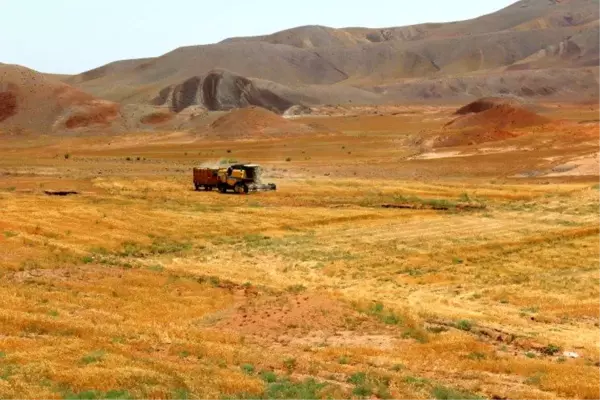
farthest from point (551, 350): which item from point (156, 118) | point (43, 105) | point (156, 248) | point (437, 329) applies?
point (43, 105)

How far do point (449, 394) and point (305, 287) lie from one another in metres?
12.8

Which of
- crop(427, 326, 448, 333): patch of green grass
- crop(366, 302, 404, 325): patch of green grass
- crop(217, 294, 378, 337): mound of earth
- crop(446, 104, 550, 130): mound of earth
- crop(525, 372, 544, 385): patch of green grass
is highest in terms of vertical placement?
crop(446, 104, 550, 130): mound of earth

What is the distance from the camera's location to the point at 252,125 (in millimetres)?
108250

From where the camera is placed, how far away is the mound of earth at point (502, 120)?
93.2m

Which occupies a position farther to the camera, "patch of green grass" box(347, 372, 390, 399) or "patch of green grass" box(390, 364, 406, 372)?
"patch of green grass" box(390, 364, 406, 372)

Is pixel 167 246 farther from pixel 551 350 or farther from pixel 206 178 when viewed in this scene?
pixel 206 178

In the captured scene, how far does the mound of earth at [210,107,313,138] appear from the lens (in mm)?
105750

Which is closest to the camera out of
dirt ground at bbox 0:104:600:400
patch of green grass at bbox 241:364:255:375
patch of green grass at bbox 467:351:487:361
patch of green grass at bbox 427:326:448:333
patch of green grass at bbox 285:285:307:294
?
dirt ground at bbox 0:104:600:400

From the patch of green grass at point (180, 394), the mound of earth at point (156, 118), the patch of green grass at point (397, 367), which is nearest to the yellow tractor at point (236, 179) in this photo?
the patch of green grass at point (397, 367)

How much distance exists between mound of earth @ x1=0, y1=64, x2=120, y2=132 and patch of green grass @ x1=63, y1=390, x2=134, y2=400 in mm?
108347

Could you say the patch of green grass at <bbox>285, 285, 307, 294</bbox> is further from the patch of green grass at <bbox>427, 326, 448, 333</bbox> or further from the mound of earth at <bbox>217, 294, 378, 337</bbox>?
the patch of green grass at <bbox>427, 326, 448, 333</bbox>

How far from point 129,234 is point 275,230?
7101 mm

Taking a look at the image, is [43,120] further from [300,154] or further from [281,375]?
[281,375]

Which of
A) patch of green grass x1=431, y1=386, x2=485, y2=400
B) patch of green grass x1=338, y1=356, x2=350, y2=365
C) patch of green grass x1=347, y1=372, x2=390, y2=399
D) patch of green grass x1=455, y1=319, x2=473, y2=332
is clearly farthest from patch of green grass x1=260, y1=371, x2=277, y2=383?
patch of green grass x1=455, y1=319, x2=473, y2=332
